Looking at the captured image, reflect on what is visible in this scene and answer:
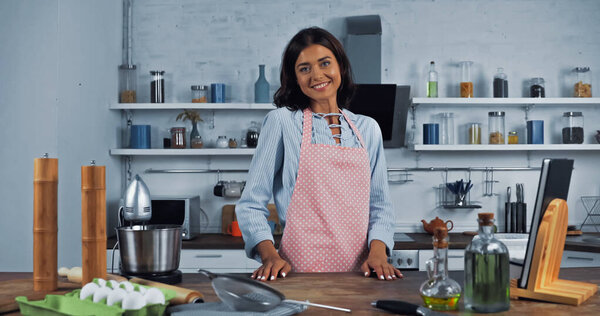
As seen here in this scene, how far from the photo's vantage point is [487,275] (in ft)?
3.59

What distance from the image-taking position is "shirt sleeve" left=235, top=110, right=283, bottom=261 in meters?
1.70

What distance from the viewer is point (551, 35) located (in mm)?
4168

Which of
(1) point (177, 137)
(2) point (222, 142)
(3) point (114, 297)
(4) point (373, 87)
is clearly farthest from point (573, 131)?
(3) point (114, 297)

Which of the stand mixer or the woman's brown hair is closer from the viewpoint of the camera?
the stand mixer

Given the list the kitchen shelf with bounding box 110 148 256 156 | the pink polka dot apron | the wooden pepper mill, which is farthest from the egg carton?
the kitchen shelf with bounding box 110 148 256 156

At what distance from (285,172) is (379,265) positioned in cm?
47

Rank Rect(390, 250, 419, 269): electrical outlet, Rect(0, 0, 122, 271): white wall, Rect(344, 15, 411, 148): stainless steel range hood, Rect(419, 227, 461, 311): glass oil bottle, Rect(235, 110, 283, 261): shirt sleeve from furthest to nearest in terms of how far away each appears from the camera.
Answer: Rect(344, 15, 411, 148): stainless steel range hood, Rect(390, 250, 419, 269): electrical outlet, Rect(0, 0, 122, 271): white wall, Rect(235, 110, 283, 261): shirt sleeve, Rect(419, 227, 461, 311): glass oil bottle

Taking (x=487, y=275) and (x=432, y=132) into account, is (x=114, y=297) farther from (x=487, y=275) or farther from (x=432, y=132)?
(x=432, y=132)

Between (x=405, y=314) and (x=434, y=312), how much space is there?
0.06 meters

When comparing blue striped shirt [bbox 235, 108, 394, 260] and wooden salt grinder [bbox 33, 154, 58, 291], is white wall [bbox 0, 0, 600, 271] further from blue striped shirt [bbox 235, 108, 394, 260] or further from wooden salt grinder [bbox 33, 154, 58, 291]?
wooden salt grinder [bbox 33, 154, 58, 291]

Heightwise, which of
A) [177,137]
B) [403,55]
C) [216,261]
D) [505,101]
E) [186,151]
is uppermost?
[403,55]

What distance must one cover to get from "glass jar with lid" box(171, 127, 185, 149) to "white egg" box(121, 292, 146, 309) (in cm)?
302

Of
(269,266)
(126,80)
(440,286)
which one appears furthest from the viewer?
(126,80)

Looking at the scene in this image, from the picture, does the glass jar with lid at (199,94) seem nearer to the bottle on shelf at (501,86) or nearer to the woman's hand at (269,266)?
the bottle on shelf at (501,86)
